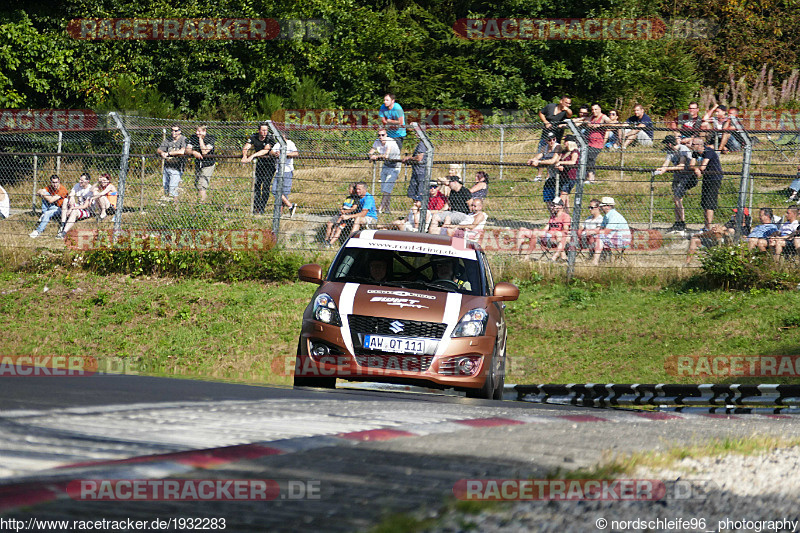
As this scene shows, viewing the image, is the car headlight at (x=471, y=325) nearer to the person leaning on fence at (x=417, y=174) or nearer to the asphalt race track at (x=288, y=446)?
the asphalt race track at (x=288, y=446)

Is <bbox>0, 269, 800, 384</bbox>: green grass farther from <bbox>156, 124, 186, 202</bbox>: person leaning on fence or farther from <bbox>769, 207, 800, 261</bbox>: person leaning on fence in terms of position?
<bbox>156, 124, 186, 202</bbox>: person leaning on fence

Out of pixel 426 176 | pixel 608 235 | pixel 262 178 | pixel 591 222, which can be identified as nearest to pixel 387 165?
pixel 426 176

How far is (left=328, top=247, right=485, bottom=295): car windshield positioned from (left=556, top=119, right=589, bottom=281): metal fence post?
232 inches

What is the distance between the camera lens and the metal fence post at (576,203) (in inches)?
628

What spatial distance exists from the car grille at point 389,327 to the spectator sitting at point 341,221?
7907 mm

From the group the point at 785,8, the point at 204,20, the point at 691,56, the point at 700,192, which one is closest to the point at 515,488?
the point at 700,192

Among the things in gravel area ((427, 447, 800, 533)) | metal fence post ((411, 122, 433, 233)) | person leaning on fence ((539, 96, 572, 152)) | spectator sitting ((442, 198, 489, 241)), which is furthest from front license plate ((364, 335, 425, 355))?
person leaning on fence ((539, 96, 572, 152))

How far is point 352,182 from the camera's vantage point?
17.2 m

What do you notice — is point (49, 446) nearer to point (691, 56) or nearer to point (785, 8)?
point (691, 56)

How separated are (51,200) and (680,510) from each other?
17257 millimetres

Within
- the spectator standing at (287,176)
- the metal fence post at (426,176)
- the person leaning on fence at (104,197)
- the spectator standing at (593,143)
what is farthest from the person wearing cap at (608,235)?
the person leaning on fence at (104,197)

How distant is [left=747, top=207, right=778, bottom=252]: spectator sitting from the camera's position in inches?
594

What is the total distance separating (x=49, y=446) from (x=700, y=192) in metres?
13.7

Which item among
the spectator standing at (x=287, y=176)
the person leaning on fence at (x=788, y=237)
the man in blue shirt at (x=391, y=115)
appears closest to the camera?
the person leaning on fence at (x=788, y=237)
